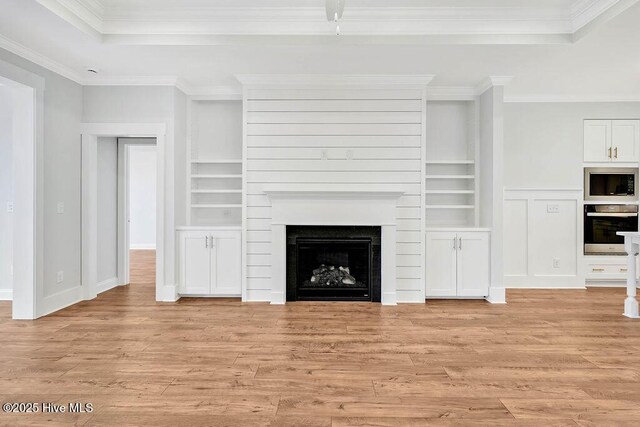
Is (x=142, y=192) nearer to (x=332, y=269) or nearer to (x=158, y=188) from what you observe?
(x=158, y=188)

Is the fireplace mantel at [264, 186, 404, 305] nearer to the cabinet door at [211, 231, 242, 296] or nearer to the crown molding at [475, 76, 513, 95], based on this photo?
the cabinet door at [211, 231, 242, 296]

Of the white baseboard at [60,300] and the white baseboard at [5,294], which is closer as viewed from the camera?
the white baseboard at [60,300]

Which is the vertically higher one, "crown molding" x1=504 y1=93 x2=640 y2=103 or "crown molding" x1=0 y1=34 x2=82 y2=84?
"crown molding" x1=504 y1=93 x2=640 y2=103

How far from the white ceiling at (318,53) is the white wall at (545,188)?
777 mm

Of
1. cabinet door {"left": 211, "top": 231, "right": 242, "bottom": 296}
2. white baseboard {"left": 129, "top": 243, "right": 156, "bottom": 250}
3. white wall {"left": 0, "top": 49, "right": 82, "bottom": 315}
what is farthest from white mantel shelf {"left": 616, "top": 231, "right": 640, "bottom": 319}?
white baseboard {"left": 129, "top": 243, "right": 156, "bottom": 250}

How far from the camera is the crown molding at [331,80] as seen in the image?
15.9 ft

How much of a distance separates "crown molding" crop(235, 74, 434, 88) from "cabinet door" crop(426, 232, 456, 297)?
1.89 m

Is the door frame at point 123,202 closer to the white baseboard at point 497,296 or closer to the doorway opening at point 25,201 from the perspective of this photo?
the doorway opening at point 25,201

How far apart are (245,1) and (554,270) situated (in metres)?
5.23

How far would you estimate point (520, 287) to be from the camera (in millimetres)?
5738

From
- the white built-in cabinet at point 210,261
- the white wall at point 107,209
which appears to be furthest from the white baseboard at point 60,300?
the white built-in cabinet at point 210,261

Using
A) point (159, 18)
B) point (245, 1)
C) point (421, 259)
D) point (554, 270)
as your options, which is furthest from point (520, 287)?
point (159, 18)

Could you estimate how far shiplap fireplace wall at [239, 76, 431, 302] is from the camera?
498 centimetres

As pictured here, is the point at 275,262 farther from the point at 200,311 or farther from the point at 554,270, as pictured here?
the point at 554,270
